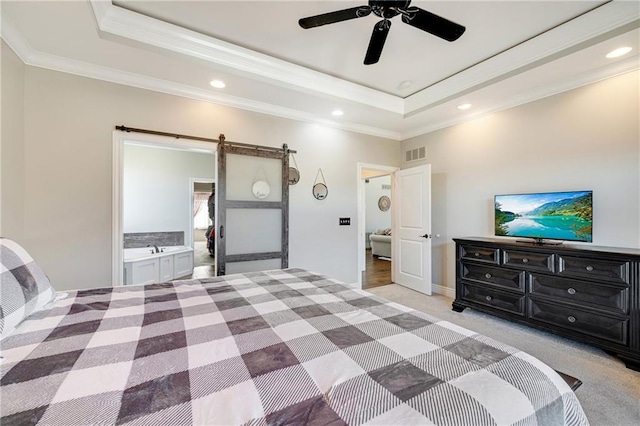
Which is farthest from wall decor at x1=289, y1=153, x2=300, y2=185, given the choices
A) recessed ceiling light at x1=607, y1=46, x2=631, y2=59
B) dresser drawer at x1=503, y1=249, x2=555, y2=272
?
recessed ceiling light at x1=607, y1=46, x2=631, y2=59

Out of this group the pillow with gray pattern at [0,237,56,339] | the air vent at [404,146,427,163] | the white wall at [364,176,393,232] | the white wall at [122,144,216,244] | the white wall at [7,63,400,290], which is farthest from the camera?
the white wall at [364,176,393,232]

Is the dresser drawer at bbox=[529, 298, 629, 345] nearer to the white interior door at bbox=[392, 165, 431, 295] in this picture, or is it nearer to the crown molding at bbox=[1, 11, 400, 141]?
the white interior door at bbox=[392, 165, 431, 295]

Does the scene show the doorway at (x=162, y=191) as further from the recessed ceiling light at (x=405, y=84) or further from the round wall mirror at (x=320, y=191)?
the recessed ceiling light at (x=405, y=84)

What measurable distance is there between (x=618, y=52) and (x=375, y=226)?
7.58 m

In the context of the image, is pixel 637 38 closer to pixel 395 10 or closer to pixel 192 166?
pixel 395 10

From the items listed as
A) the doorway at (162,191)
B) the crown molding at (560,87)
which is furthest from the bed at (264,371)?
the doorway at (162,191)

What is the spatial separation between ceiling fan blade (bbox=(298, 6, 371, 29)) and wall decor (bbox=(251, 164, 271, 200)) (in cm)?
204

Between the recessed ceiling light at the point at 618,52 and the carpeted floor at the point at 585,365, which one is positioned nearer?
the carpeted floor at the point at 585,365

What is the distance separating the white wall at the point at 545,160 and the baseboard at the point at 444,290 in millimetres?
90

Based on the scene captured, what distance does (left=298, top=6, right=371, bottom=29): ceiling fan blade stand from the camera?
178 centimetres

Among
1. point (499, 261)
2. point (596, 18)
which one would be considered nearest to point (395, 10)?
point (596, 18)

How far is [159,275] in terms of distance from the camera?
4730 millimetres

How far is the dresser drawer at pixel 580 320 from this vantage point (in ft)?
7.55

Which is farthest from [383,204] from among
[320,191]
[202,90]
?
[202,90]
